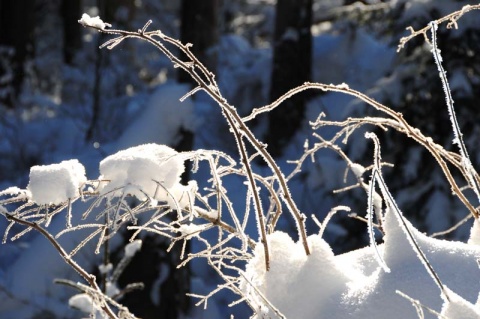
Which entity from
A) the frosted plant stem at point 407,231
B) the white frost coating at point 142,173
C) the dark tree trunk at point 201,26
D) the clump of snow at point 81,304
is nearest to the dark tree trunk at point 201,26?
the dark tree trunk at point 201,26

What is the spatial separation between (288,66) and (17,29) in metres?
4.27

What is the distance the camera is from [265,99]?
8.30 m

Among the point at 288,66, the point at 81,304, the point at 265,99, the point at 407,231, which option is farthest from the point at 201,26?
the point at 407,231

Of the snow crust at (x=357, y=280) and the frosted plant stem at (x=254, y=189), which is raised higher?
the frosted plant stem at (x=254, y=189)

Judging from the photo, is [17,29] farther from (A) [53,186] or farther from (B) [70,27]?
(A) [53,186]

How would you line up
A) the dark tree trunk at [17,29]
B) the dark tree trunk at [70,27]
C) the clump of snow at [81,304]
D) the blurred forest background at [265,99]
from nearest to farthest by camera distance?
the clump of snow at [81,304] < the blurred forest background at [265,99] < the dark tree trunk at [17,29] < the dark tree trunk at [70,27]

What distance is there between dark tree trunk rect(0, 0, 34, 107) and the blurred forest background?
16mm

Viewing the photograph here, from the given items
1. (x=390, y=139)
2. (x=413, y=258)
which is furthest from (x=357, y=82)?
(x=413, y=258)

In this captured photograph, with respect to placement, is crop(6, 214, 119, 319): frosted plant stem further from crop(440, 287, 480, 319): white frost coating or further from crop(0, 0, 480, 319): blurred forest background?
crop(0, 0, 480, 319): blurred forest background

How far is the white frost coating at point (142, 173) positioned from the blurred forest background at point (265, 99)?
3.65 m

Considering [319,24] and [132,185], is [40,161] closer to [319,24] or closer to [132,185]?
[319,24]

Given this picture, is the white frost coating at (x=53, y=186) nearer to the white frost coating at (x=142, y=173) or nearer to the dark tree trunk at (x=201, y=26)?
the white frost coating at (x=142, y=173)

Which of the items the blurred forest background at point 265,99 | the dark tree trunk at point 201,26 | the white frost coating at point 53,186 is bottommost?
the blurred forest background at point 265,99

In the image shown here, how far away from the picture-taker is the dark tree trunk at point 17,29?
33.1ft
